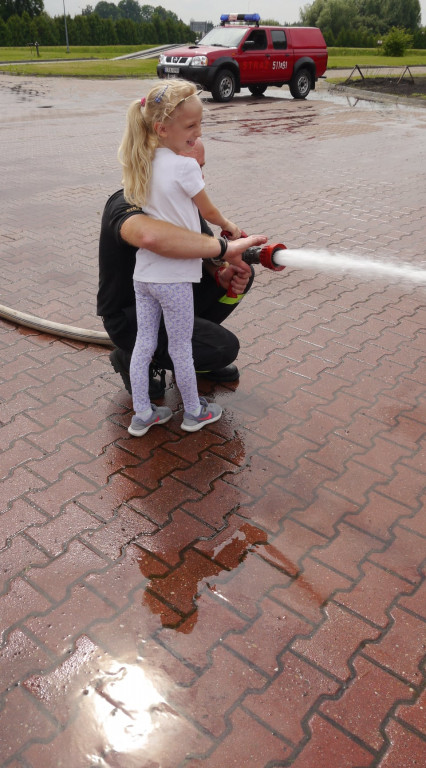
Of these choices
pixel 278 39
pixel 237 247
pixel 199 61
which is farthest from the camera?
pixel 278 39

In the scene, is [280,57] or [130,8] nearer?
[280,57]

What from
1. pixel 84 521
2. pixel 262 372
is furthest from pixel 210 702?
pixel 262 372

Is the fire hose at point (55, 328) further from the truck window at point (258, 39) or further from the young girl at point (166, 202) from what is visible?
the truck window at point (258, 39)

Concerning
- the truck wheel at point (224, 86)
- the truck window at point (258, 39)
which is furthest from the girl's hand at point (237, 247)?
the truck window at point (258, 39)

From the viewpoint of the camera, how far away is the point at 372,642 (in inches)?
96.0

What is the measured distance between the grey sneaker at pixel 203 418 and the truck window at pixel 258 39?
1762 centimetres

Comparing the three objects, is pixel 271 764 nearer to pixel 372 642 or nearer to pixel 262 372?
pixel 372 642

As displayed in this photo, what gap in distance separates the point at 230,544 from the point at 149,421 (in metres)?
1.01

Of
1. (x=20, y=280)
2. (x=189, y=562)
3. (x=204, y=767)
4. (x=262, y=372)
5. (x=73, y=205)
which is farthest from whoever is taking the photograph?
(x=73, y=205)

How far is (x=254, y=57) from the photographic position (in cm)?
1814

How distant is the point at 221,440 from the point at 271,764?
1.85 meters

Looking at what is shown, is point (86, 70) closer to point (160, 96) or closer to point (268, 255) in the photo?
point (268, 255)

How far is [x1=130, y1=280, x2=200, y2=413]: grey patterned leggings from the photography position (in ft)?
10.3

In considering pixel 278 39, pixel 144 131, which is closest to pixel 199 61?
pixel 278 39
